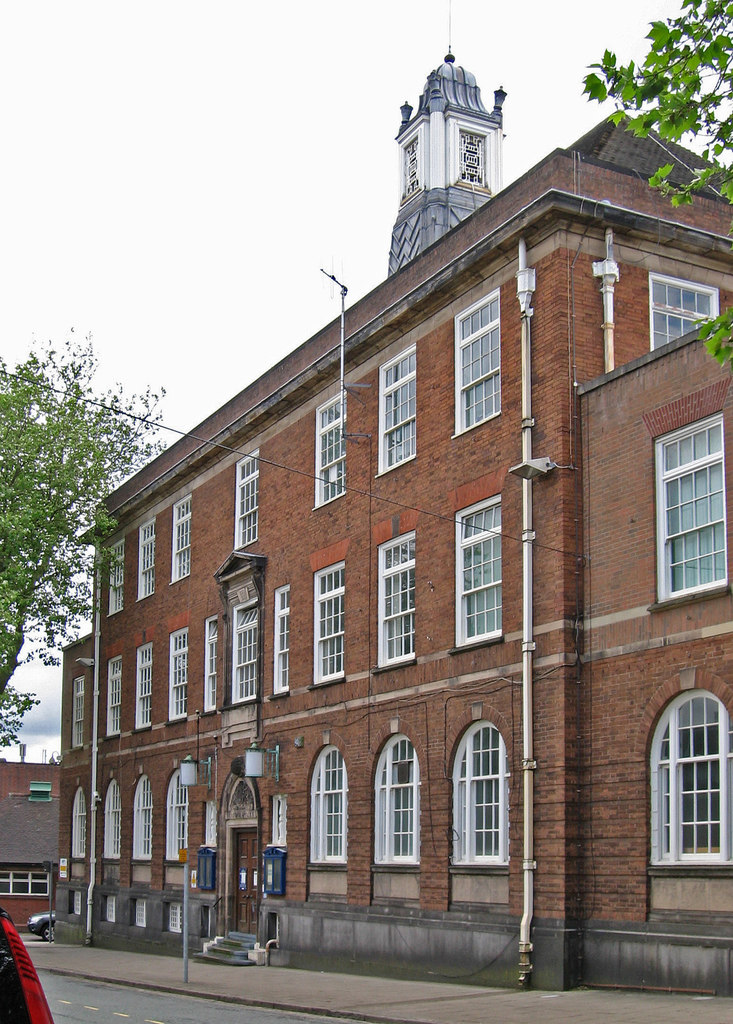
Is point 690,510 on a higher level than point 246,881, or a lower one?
higher

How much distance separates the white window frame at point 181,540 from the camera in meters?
33.8

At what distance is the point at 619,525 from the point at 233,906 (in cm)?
1482

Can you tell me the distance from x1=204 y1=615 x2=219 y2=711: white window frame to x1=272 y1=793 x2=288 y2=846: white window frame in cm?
436

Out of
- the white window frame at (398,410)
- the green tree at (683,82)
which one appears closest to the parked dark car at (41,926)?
the white window frame at (398,410)

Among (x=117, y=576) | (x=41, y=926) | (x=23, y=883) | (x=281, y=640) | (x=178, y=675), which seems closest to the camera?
(x=281, y=640)

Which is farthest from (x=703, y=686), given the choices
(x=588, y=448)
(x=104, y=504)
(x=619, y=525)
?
(x=104, y=504)

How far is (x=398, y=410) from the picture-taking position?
23.9 m

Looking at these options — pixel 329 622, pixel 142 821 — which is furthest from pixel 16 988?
pixel 142 821

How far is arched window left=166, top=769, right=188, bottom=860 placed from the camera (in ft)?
107

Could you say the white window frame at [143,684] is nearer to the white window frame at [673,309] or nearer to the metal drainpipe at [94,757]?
the metal drainpipe at [94,757]

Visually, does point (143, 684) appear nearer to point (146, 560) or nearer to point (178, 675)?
point (178, 675)

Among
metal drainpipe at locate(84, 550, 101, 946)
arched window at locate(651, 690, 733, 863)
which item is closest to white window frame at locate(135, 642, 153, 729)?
metal drainpipe at locate(84, 550, 101, 946)

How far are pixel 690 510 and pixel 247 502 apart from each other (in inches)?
577

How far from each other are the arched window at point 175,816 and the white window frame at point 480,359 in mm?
14784
